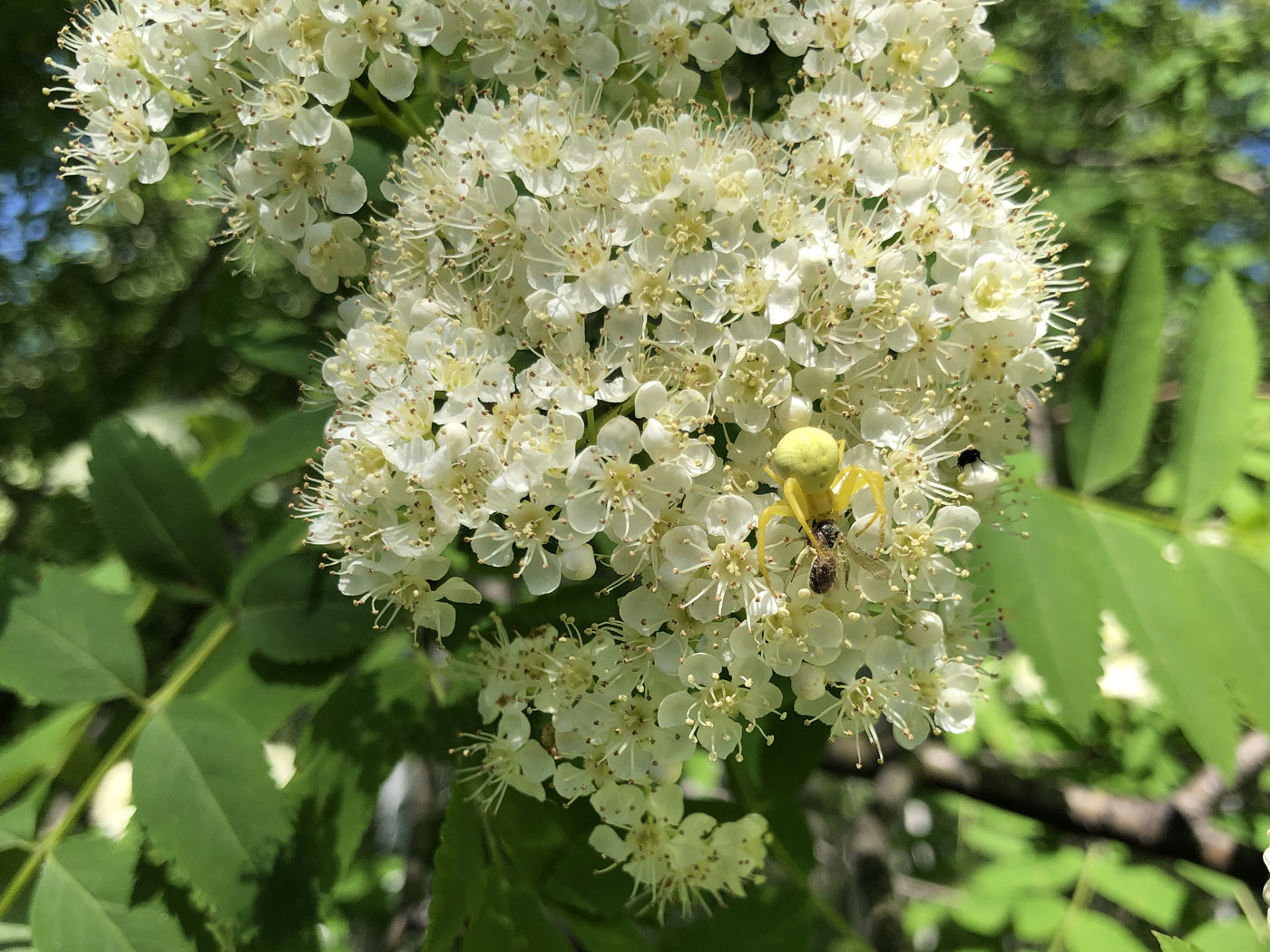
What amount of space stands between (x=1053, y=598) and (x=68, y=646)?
76.2 inches

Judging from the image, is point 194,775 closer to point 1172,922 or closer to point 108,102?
point 108,102

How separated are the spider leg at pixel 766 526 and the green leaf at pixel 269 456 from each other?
1.13 m

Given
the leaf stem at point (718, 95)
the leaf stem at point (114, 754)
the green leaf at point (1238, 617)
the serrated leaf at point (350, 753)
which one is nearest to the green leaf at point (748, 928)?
the serrated leaf at point (350, 753)

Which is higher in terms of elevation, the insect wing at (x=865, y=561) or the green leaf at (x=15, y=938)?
the insect wing at (x=865, y=561)

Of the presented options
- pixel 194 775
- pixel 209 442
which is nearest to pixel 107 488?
pixel 194 775

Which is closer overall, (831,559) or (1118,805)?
(831,559)

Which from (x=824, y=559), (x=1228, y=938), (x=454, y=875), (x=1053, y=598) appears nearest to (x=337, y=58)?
(x=824, y=559)

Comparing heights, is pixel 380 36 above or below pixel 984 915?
above

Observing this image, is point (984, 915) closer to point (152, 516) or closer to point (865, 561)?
point (865, 561)

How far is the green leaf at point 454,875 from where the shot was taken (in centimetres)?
134

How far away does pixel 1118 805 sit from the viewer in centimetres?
233

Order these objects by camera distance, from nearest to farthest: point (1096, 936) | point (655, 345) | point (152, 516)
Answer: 1. point (655, 345)
2. point (152, 516)
3. point (1096, 936)

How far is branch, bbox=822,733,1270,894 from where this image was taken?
2.21 meters

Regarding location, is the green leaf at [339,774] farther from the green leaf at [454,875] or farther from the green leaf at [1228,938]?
the green leaf at [1228,938]
